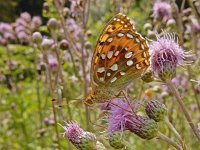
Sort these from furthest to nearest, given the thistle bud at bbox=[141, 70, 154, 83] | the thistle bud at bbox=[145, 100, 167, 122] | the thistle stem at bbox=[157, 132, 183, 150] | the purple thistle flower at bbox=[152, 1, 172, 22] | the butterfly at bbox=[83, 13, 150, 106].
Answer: the purple thistle flower at bbox=[152, 1, 172, 22] → the thistle bud at bbox=[141, 70, 154, 83] → the butterfly at bbox=[83, 13, 150, 106] → the thistle bud at bbox=[145, 100, 167, 122] → the thistle stem at bbox=[157, 132, 183, 150]

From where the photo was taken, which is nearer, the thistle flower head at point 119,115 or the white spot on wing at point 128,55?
the thistle flower head at point 119,115

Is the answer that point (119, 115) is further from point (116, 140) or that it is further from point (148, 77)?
point (148, 77)

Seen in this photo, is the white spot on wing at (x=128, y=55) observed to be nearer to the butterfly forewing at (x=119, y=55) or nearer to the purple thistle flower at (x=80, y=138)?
the butterfly forewing at (x=119, y=55)

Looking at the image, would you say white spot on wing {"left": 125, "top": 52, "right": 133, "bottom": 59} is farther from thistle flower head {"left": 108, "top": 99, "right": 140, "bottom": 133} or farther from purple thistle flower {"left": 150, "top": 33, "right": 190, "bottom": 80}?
thistle flower head {"left": 108, "top": 99, "right": 140, "bottom": 133}

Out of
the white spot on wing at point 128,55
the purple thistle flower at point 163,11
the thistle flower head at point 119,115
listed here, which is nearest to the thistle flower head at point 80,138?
the thistle flower head at point 119,115

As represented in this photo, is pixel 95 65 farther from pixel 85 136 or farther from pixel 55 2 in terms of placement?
pixel 55 2

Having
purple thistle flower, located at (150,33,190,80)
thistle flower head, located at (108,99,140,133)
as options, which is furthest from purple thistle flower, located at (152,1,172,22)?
thistle flower head, located at (108,99,140,133)

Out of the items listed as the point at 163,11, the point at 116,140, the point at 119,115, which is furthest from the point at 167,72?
the point at 163,11
